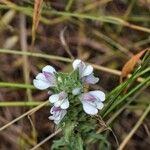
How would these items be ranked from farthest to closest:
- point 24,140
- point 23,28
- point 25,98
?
point 23,28 → point 25,98 → point 24,140

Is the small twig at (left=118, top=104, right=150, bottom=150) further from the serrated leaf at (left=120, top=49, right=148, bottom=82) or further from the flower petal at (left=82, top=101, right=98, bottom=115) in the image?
the flower petal at (left=82, top=101, right=98, bottom=115)

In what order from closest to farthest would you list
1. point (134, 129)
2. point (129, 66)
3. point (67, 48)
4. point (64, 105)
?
point (64, 105)
point (129, 66)
point (134, 129)
point (67, 48)

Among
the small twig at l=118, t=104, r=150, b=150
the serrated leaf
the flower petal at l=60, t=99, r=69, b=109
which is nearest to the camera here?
the flower petal at l=60, t=99, r=69, b=109

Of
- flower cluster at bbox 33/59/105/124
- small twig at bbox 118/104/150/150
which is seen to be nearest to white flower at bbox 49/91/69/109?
flower cluster at bbox 33/59/105/124

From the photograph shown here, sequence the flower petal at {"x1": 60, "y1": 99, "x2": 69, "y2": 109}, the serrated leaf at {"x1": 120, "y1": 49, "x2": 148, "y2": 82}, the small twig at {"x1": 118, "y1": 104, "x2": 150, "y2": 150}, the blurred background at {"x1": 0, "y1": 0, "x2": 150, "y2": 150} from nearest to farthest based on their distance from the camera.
Answer: the flower petal at {"x1": 60, "y1": 99, "x2": 69, "y2": 109}
the serrated leaf at {"x1": 120, "y1": 49, "x2": 148, "y2": 82}
the small twig at {"x1": 118, "y1": 104, "x2": 150, "y2": 150}
the blurred background at {"x1": 0, "y1": 0, "x2": 150, "y2": 150}

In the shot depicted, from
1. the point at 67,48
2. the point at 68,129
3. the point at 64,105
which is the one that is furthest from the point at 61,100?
the point at 67,48

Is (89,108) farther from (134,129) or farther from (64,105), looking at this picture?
(134,129)

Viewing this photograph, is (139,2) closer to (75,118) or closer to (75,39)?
(75,39)

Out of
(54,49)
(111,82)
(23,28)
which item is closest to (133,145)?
(111,82)
